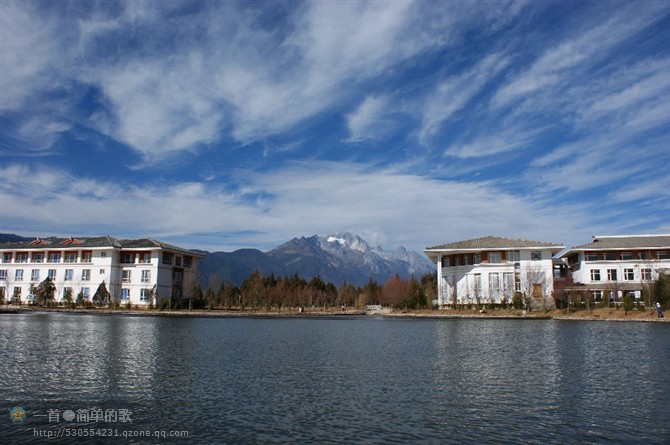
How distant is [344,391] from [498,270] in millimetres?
43832

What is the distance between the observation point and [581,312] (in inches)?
1698

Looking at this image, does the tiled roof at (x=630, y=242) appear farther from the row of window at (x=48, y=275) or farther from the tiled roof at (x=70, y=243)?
the row of window at (x=48, y=275)

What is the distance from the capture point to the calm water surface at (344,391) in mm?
9445

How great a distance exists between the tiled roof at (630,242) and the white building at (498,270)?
15.0 ft

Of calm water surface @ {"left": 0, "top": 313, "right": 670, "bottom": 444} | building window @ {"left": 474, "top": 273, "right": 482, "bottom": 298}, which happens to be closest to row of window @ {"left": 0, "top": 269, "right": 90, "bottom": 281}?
building window @ {"left": 474, "top": 273, "right": 482, "bottom": 298}

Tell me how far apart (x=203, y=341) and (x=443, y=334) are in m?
12.7

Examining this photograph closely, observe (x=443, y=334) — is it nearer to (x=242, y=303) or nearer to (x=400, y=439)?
(x=400, y=439)

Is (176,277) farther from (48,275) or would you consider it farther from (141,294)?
(48,275)

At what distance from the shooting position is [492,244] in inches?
2133

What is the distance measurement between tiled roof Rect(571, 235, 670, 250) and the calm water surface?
34.6m

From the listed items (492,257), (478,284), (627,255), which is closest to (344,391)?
(478,284)

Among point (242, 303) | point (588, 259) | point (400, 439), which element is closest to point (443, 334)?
point (400, 439)

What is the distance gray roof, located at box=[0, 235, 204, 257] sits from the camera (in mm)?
62906

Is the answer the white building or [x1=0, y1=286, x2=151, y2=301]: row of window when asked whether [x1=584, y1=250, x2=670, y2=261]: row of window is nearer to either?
the white building
